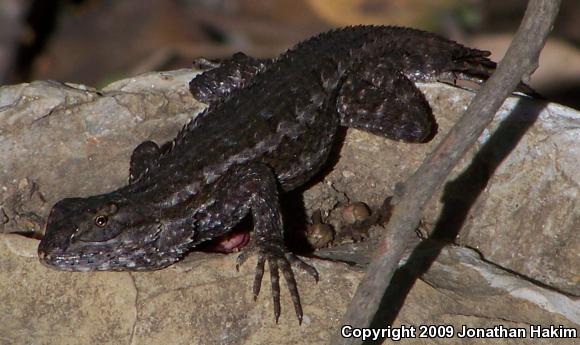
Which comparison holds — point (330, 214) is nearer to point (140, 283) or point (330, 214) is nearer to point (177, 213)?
point (177, 213)

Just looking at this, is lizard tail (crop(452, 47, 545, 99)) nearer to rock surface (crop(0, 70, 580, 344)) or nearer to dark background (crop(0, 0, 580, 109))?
rock surface (crop(0, 70, 580, 344))

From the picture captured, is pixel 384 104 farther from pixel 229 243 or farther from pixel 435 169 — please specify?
pixel 435 169

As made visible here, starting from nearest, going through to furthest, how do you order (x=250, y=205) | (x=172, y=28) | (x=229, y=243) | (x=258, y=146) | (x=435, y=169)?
(x=435, y=169)
(x=250, y=205)
(x=258, y=146)
(x=229, y=243)
(x=172, y=28)

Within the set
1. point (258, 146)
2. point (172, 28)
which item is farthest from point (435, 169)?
point (172, 28)

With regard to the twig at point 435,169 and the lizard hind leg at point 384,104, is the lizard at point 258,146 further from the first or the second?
the twig at point 435,169

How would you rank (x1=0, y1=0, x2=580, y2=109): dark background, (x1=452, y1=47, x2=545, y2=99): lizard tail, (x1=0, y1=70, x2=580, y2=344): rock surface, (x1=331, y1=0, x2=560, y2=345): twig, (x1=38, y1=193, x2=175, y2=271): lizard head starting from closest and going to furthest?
(x1=331, y1=0, x2=560, y2=345): twig → (x1=0, y1=70, x2=580, y2=344): rock surface → (x1=38, y1=193, x2=175, y2=271): lizard head → (x1=452, y1=47, x2=545, y2=99): lizard tail → (x1=0, y1=0, x2=580, y2=109): dark background

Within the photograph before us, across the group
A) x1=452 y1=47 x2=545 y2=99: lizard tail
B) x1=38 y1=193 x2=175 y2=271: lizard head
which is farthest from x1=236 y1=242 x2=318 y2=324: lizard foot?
x1=452 y1=47 x2=545 y2=99: lizard tail

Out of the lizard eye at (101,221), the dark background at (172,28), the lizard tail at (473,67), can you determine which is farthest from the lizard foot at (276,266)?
the dark background at (172,28)
